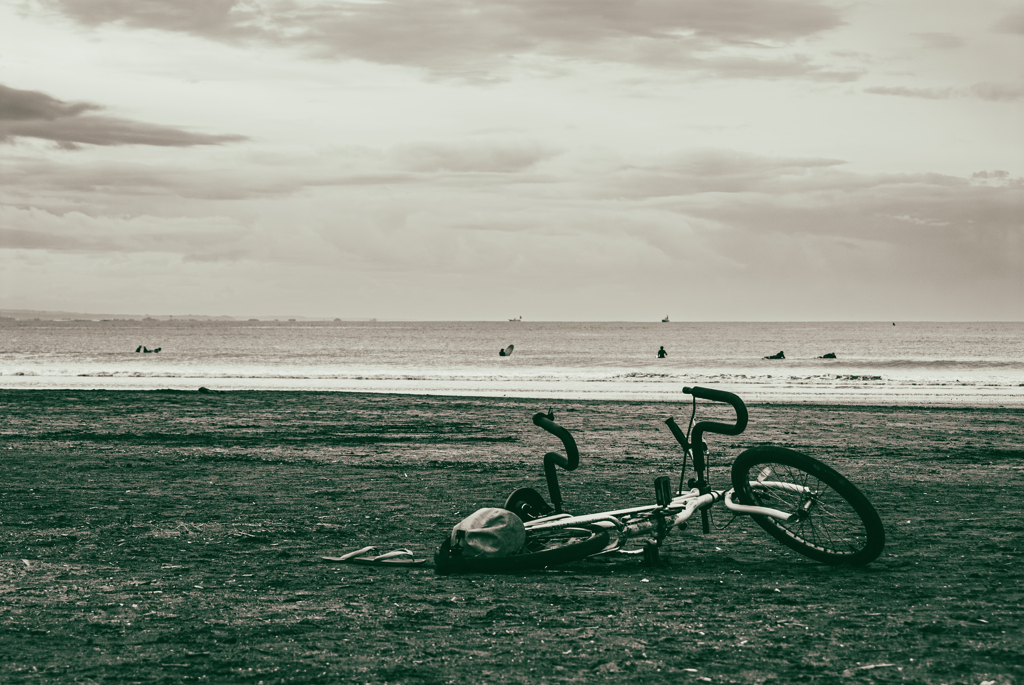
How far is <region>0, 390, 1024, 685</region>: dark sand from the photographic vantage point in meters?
4.48

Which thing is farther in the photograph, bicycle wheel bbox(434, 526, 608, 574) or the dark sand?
bicycle wheel bbox(434, 526, 608, 574)

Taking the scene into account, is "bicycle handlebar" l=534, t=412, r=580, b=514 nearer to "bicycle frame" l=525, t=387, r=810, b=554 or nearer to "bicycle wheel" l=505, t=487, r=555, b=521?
"bicycle frame" l=525, t=387, r=810, b=554

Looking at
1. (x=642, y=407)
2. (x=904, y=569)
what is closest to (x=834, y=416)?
(x=642, y=407)

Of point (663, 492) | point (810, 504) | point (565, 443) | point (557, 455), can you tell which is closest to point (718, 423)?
point (663, 492)

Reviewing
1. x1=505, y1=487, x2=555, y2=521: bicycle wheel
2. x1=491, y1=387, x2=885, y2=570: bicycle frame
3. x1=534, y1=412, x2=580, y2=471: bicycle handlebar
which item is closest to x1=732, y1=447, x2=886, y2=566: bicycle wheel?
x1=491, y1=387, x2=885, y2=570: bicycle frame

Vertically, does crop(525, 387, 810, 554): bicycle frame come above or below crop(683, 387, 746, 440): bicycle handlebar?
below

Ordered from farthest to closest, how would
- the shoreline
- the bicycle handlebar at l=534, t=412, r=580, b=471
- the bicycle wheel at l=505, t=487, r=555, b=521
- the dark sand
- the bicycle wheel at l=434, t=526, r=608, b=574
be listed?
1. the shoreline
2. the bicycle wheel at l=505, t=487, r=555, b=521
3. the bicycle handlebar at l=534, t=412, r=580, b=471
4. the bicycle wheel at l=434, t=526, r=608, b=574
5. the dark sand

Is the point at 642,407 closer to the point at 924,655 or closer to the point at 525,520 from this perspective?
the point at 525,520

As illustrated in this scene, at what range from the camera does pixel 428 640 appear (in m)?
4.85

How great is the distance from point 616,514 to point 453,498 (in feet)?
11.3

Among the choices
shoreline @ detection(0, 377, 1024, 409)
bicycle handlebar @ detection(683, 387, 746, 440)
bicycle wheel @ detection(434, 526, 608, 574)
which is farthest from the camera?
shoreline @ detection(0, 377, 1024, 409)

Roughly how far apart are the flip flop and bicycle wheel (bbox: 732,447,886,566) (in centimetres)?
250

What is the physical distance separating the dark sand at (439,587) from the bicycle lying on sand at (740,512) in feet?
0.55

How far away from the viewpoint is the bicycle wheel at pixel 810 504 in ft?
21.0
